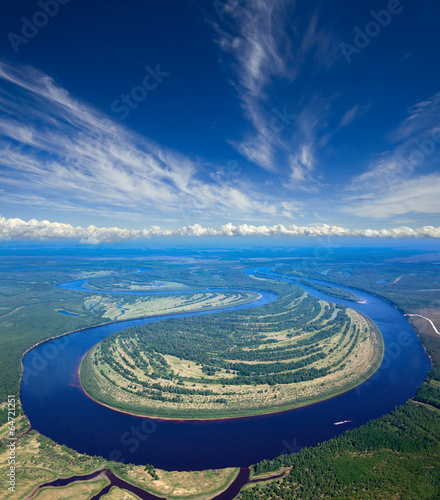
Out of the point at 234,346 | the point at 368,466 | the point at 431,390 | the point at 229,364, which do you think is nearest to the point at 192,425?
the point at 229,364

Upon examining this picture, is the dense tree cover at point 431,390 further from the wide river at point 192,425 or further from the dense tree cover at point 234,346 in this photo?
the dense tree cover at point 234,346

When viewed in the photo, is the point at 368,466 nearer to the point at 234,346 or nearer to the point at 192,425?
the point at 192,425

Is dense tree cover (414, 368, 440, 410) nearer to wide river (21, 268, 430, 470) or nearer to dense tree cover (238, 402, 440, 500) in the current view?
wide river (21, 268, 430, 470)

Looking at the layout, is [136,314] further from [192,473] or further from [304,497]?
[304,497]

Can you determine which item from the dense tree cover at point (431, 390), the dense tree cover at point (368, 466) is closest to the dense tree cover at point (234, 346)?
the dense tree cover at point (431, 390)

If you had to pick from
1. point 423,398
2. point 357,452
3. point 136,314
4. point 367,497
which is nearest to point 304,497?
point 367,497

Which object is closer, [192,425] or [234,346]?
[192,425]

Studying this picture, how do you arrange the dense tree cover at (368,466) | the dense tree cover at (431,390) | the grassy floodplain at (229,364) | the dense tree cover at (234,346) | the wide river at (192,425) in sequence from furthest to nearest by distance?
the dense tree cover at (234,346) < the grassy floodplain at (229,364) < the dense tree cover at (431,390) < the wide river at (192,425) < the dense tree cover at (368,466)
